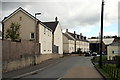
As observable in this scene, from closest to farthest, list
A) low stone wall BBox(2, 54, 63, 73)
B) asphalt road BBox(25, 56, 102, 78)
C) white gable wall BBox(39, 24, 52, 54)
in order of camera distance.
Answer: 1. asphalt road BBox(25, 56, 102, 78)
2. low stone wall BBox(2, 54, 63, 73)
3. white gable wall BBox(39, 24, 52, 54)

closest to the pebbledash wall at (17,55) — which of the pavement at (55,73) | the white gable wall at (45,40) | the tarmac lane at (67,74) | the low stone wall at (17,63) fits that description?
the low stone wall at (17,63)

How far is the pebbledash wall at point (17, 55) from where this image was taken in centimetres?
2147

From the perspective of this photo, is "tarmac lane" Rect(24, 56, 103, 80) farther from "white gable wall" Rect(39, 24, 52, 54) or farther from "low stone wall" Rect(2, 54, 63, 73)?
"white gable wall" Rect(39, 24, 52, 54)

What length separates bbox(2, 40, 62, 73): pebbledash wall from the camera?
2147 cm

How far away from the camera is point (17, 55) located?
998 inches

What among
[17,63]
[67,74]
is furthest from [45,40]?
[67,74]

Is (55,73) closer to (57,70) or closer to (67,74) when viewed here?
(67,74)

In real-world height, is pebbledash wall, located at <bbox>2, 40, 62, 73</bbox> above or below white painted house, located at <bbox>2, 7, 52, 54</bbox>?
below

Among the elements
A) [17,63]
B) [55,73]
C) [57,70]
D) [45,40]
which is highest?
[45,40]

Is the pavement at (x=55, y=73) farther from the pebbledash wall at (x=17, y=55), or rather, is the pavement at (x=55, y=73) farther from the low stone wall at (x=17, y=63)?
the pebbledash wall at (x=17, y=55)

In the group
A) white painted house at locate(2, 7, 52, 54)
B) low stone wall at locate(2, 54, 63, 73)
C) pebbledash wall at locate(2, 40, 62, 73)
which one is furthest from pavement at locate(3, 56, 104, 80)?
white painted house at locate(2, 7, 52, 54)

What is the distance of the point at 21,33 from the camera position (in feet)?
136

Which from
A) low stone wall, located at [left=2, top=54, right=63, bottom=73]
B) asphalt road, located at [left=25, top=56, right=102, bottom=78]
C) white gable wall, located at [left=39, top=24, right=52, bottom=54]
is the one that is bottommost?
asphalt road, located at [left=25, top=56, right=102, bottom=78]

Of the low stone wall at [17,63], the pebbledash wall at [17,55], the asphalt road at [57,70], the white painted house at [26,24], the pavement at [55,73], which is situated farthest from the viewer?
the white painted house at [26,24]
